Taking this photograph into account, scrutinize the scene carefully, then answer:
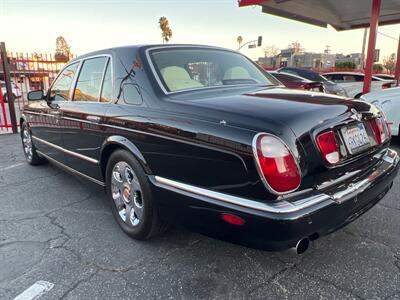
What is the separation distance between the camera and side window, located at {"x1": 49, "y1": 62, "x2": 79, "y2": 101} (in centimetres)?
386

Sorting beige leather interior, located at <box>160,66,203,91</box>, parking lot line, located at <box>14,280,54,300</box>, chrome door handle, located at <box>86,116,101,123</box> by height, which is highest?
beige leather interior, located at <box>160,66,203,91</box>

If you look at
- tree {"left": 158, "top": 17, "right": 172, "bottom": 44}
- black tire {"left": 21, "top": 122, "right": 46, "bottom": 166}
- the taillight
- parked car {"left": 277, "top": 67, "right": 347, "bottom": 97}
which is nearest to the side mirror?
black tire {"left": 21, "top": 122, "right": 46, "bottom": 166}

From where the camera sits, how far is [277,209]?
74.2 inches

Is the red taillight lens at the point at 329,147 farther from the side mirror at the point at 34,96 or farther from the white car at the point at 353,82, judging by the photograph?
the white car at the point at 353,82

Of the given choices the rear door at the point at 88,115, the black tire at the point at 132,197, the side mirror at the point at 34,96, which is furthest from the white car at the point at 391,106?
the side mirror at the point at 34,96

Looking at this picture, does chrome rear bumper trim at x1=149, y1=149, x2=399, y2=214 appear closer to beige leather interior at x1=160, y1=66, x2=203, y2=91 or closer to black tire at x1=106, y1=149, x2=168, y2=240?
black tire at x1=106, y1=149, x2=168, y2=240

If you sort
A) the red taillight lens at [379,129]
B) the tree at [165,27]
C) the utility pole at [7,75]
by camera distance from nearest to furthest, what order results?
the red taillight lens at [379,129]
the utility pole at [7,75]
the tree at [165,27]

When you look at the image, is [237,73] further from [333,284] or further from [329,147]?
[333,284]

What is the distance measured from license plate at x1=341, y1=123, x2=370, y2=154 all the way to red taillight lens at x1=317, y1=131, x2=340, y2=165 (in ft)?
0.41

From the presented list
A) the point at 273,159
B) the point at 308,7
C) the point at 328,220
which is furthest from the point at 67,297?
the point at 308,7

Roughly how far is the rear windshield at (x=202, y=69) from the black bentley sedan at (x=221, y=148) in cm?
1

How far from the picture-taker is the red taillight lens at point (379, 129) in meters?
2.60

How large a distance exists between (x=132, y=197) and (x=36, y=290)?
38.4 inches

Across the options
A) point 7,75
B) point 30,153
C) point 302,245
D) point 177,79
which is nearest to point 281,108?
point 302,245
